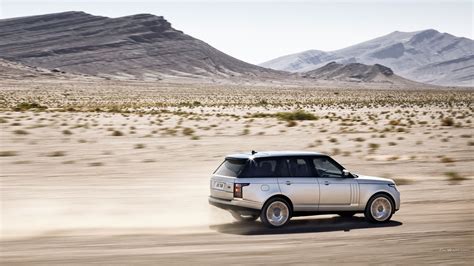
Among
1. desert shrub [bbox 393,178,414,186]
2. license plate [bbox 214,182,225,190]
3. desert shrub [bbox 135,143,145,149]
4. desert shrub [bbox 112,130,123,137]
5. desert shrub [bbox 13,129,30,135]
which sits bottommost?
desert shrub [bbox 393,178,414,186]

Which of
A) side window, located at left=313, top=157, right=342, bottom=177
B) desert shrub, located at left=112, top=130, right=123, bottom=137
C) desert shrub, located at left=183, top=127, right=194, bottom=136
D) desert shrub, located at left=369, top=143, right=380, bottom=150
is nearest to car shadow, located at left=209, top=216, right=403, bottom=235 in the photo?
side window, located at left=313, top=157, right=342, bottom=177

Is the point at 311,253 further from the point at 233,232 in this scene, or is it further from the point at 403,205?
the point at 403,205

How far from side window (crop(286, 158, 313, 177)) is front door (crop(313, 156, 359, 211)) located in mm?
212

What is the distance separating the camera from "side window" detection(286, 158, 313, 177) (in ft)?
39.5

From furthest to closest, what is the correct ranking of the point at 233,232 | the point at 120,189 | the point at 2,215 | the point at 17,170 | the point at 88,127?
1. the point at 88,127
2. the point at 17,170
3. the point at 120,189
4. the point at 2,215
5. the point at 233,232

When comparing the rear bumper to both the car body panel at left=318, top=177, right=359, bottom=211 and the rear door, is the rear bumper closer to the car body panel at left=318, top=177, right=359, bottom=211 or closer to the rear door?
the rear door

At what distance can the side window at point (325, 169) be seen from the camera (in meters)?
12.3

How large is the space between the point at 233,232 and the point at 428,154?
1585cm

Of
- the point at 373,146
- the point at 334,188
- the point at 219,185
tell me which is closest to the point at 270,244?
the point at 219,185

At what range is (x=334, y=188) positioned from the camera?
1230cm

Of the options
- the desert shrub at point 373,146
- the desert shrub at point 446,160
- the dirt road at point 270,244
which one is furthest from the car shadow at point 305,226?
the desert shrub at point 373,146

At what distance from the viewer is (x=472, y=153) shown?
2691cm

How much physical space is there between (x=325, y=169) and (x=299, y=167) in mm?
608

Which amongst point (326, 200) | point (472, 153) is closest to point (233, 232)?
point (326, 200)
